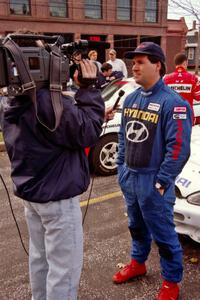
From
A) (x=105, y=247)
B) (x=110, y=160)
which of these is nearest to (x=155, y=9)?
(x=110, y=160)

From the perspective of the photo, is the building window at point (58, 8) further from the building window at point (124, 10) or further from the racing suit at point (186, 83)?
the racing suit at point (186, 83)

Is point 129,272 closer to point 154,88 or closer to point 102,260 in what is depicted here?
point 102,260

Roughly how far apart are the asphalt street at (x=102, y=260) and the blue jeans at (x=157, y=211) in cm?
33

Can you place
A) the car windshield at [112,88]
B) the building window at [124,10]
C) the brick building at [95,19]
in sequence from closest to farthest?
the car windshield at [112,88] < the brick building at [95,19] < the building window at [124,10]

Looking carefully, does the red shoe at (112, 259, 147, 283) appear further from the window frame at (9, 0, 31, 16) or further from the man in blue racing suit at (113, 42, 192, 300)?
the window frame at (9, 0, 31, 16)

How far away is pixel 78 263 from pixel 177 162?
36.3 inches

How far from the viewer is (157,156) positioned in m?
2.38

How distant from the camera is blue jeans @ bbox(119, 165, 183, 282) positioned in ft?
7.84

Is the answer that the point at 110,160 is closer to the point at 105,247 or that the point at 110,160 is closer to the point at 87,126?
the point at 105,247

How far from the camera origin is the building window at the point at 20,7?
23.1 m

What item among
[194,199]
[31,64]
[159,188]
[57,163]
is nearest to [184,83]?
[194,199]

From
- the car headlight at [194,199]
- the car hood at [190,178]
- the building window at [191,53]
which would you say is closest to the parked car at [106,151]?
the car hood at [190,178]

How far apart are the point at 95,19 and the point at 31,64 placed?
26828 millimetres

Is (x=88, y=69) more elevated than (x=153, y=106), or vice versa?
(x=88, y=69)
